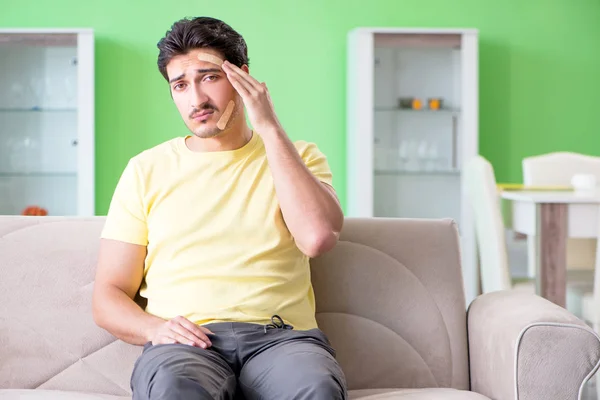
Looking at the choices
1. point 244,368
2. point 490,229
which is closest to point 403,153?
point 490,229

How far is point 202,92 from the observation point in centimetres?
183

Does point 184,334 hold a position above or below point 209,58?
below

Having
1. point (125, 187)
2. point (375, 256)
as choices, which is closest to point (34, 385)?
point (125, 187)

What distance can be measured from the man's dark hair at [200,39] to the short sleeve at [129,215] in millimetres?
253

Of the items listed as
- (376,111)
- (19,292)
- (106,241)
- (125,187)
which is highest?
(376,111)

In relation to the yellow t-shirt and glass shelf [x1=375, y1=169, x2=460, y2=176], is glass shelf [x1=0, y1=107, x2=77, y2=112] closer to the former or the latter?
glass shelf [x1=375, y1=169, x2=460, y2=176]

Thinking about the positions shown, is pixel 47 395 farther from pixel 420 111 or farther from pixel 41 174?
pixel 420 111

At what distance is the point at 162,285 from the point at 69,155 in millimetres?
3166

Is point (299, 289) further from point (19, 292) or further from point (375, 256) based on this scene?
point (19, 292)

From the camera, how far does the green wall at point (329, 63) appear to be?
4914mm

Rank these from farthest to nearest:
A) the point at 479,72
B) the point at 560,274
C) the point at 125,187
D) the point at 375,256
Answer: the point at 479,72, the point at 560,274, the point at 375,256, the point at 125,187

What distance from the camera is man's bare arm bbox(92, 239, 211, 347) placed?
5.40 feet

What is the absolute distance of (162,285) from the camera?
1767 millimetres

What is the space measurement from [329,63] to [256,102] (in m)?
3.33
